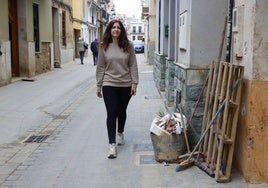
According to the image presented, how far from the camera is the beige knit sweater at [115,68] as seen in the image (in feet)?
18.4

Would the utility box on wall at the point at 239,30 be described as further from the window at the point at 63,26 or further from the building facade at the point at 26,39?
the window at the point at 63,26

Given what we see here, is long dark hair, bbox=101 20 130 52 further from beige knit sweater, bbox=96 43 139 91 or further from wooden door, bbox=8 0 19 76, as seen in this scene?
wooden door, bbox=8 0 19 76

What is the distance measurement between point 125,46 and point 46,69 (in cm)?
1378

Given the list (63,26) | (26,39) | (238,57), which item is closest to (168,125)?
(238,57)

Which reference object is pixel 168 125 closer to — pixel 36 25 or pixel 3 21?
pixel 3 21

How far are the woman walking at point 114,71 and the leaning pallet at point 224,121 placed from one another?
1.33 meters

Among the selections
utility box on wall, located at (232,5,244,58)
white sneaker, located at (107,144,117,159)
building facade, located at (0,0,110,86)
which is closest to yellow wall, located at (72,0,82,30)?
building facade, located at (0,0,110,86)

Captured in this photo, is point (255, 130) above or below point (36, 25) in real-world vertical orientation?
below

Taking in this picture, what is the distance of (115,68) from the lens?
5.62m

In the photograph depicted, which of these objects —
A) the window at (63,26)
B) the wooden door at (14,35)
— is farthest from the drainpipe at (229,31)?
the window at (63,26)

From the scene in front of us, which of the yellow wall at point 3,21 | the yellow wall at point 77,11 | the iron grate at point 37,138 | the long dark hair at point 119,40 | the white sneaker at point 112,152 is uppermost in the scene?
the yellow wall at point 77,11

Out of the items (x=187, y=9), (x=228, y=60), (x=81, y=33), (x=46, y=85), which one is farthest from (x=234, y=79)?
(x=81, y=33)

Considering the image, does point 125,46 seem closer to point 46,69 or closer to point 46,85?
point 46,85

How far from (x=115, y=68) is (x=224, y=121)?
1825 millimetres
